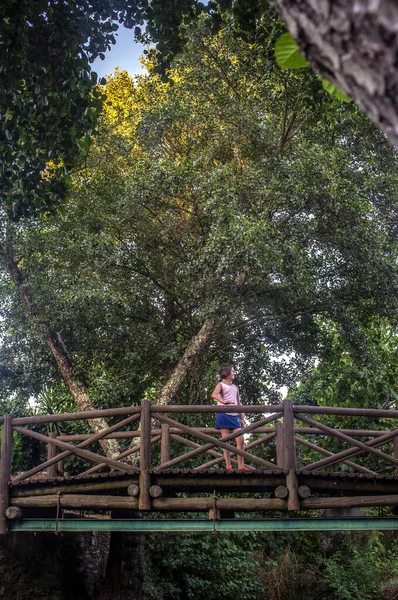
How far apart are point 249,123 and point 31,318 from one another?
6.30m

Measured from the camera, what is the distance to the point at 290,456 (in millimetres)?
7973

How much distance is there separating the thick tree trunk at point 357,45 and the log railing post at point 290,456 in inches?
274

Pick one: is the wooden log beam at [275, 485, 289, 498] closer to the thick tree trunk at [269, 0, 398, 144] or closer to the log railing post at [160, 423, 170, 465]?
the log railing post at [160, 423, 170, 465]

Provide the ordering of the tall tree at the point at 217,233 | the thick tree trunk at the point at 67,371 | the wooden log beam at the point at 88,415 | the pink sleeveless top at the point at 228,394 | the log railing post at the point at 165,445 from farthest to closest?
1. the thick tree trunk at the point at 67,371
2. the tall tree at the point at 217,233
3. the log railing post at the point at 165,445
4. the pink sleeveless top at the point at 228,394
5. the wooden log beam at the point at 88,415

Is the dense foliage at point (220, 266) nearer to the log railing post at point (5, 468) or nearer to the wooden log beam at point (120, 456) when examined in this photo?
the wooden log beam at point (120, 456)

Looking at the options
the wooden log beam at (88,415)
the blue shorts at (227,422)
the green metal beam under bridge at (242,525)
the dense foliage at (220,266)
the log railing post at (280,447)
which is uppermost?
the dense foliage at (220,266)

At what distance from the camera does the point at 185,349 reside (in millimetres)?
14188

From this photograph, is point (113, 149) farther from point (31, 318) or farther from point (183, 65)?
point (31, 318)

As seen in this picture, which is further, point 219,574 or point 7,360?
point 7,360

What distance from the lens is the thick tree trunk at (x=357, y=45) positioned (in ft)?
3.66

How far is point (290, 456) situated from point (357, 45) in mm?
7242

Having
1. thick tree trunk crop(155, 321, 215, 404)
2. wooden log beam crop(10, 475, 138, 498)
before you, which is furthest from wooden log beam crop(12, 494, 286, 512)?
thick tree trunk crop(155, 321, 215, 404)

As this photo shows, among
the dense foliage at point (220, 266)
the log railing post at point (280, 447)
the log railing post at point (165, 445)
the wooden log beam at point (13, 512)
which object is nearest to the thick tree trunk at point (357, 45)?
the log railing post at point (280, 447)

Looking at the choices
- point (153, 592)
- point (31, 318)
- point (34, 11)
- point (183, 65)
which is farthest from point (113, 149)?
point (153, 592)
